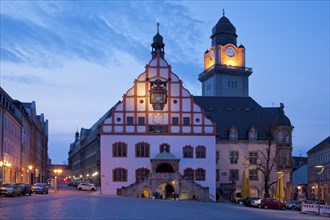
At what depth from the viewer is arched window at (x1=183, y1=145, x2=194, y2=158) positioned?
262 ft

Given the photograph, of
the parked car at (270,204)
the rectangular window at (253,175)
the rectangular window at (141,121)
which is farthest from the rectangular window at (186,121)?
the parked car at (270,204)

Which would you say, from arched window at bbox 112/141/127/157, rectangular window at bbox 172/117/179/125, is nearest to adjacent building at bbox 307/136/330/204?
rectangular window at bbox 172/117/179/125

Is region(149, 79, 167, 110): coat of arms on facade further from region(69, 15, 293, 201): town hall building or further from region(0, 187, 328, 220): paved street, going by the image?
region(0, 187, 328, 220): paved street

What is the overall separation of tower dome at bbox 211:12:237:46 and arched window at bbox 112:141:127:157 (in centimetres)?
4905

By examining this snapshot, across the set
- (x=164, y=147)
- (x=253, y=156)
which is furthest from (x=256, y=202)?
(x=253, y=156)

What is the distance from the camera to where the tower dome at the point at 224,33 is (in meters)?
122

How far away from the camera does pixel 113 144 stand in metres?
78.5

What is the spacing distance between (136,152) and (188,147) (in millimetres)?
6758

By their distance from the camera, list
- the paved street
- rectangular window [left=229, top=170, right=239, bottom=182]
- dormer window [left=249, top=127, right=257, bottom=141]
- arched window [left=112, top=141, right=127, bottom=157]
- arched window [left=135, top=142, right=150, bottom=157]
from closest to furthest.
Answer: the paved street → arched window [left=112, top=141, right=127, bottom=157] → arched window [left=135, top=142, right=150, bottom=157] → rectangular window [left=229, top=170, right=239, bottom=182] → dormer window [left=249, top=127, right=257, bottom=141]

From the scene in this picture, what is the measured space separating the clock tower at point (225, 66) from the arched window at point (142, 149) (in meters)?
39.6

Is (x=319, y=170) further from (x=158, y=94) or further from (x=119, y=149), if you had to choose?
(x=119, y=149)

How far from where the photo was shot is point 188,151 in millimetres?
80000

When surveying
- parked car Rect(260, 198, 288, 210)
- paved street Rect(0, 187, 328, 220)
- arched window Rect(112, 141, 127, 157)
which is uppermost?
arched window Rect(112, 141, 127, 157)

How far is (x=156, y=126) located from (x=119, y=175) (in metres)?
7.78
